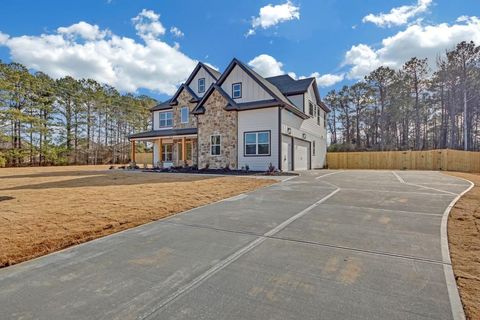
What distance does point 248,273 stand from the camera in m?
2.83

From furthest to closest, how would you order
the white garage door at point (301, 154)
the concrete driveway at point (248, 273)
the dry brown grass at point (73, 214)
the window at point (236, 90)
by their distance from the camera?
the white garage door at point (301, 154) → the window at point (236, 90) → the dry brown grass at point (73, 214) → the concrete driveway at point (248, 273)

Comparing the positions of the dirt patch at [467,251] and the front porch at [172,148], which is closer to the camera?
the dirt patch at [467,251]

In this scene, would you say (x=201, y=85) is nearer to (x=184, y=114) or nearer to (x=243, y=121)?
(x=184, y=114)

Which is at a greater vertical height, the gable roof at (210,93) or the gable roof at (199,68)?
the gable roof at (199,68)

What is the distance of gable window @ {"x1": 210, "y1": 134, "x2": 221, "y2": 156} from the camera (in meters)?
17.6

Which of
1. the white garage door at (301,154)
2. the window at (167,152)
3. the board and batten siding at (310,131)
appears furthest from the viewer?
the window at (167,152)

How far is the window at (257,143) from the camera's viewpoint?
52.1ft

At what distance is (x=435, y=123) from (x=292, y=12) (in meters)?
31.7

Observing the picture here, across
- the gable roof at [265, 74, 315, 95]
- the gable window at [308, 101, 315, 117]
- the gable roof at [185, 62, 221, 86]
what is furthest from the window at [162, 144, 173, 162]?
the gable window at [308, 101, 315, 117]

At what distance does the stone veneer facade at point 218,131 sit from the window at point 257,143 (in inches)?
31.8

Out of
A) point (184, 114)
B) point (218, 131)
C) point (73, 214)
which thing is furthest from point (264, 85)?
point (73, 214)

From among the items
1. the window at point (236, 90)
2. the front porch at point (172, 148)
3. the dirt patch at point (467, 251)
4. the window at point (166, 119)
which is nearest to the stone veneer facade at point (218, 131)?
the window at point (236, 90)

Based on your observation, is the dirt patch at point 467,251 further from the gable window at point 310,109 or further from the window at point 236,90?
the gable window at point 310,109

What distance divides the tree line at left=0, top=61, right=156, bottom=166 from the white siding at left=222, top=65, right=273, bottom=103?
24.4 metres
